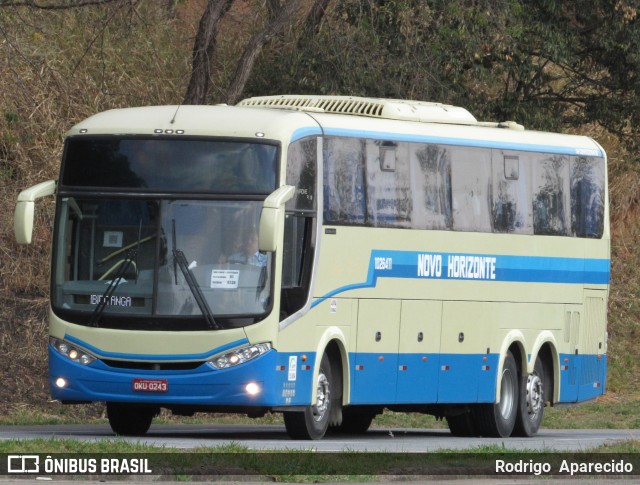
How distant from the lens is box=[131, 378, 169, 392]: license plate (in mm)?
17016

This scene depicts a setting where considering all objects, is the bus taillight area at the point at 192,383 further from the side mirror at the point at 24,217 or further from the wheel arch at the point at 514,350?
the wheel arch at the point at 514,350

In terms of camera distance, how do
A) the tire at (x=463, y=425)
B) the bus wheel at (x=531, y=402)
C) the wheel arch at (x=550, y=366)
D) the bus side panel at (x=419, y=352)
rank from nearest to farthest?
the bus side panel at (x=419, y=352) < the tire at (x=463, y=425) < the bus wheel at (x=531, y=402) < the wheel arch at (x=550, y=366)

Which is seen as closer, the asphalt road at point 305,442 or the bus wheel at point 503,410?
the asphalt road at point 305,442

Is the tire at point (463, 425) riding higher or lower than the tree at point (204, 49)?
lower

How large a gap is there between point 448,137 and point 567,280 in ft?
9.76

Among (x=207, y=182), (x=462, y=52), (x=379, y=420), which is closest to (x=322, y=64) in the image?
(x=462, y=52)

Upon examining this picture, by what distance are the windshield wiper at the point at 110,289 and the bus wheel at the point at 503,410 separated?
606cm

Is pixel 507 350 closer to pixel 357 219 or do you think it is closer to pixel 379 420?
pixel 357 219

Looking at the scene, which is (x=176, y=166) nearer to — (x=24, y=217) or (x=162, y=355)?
(x=24, y=217)

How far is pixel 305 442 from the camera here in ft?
57.7

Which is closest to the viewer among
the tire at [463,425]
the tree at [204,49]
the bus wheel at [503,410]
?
the bus wheel at [503,410]

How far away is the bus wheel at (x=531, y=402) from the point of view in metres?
22.0

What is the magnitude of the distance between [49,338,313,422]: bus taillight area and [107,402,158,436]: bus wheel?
1.34 m

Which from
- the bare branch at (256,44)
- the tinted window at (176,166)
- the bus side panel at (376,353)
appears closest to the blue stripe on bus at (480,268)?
the bus side panel at (376,353)
